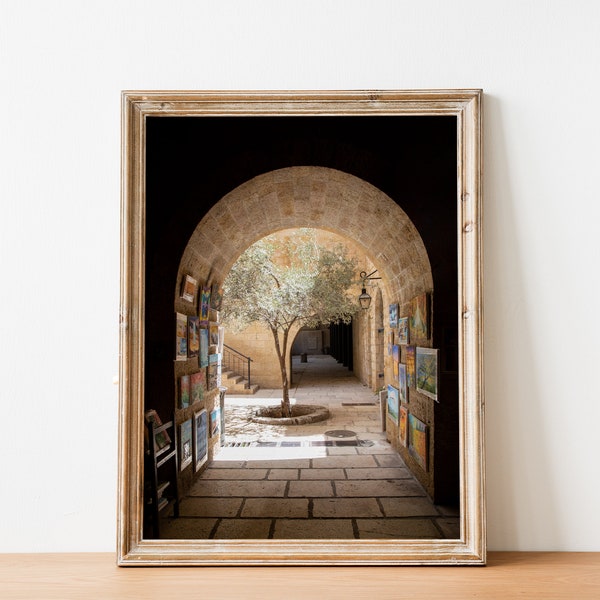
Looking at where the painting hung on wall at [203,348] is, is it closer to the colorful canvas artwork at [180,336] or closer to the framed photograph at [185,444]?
the colorful canvas artwork at [180,336]

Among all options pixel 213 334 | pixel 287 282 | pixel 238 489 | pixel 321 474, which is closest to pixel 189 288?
pixel 213 334

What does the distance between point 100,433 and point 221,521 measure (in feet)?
2.09

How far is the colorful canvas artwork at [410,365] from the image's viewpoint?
2.16 metres

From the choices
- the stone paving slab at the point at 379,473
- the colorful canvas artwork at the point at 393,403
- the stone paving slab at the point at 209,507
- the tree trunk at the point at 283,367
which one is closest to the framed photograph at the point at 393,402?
the colorful canvas artwork at the point at 393,403

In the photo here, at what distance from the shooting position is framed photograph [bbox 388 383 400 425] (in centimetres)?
231

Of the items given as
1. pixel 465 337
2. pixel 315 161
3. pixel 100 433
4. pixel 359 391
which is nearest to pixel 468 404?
pixel 465 337

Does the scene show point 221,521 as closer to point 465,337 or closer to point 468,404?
point 468,404

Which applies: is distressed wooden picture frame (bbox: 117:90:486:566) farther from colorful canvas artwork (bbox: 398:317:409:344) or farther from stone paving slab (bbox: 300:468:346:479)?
colorful canvas artwork (bbox: 398:317:409:344)

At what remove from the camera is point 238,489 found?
1986mm

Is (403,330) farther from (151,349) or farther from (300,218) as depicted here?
(151,349)

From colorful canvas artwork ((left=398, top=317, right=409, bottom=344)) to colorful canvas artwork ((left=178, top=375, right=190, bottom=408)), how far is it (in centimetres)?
109

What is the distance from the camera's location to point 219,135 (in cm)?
197

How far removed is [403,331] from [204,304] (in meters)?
1.03

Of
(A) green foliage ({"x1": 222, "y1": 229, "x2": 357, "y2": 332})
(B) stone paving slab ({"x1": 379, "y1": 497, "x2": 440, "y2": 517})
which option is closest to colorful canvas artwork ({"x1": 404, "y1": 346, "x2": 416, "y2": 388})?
(B) stone paving slab ({"x1": 379, "y1": 497, "x2": 440, "y2": 517})
